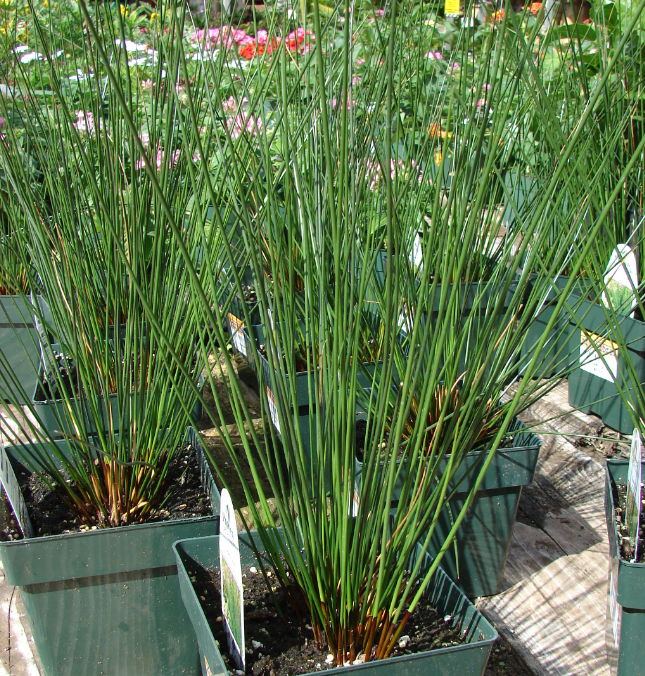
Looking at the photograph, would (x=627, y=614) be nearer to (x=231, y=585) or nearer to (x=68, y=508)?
(x=231, y=585)

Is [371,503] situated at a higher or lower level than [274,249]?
lower

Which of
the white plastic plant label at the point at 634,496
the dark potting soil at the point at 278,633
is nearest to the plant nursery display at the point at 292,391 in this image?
the dark potting soil at the point at 278,633

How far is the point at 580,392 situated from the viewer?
1.62 metres

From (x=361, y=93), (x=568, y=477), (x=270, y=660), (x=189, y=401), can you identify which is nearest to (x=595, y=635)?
(x=568, y=477)

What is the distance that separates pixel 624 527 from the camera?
35.8 inches

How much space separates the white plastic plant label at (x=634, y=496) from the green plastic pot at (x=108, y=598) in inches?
20.3

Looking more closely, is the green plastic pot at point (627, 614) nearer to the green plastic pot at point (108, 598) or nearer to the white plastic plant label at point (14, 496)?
the green plastic pot at point (108, 598)

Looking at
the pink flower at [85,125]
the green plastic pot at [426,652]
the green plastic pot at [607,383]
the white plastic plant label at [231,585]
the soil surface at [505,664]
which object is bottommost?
the soil surface at [505,664]

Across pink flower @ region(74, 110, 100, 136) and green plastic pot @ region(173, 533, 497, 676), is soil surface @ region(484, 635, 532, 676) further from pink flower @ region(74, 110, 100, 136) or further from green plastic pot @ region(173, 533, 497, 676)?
→ pink flower @ region(74, 110, 100, 136)

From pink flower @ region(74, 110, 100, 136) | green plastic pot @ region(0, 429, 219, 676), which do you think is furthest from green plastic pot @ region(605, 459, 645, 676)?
pink flower @ region(74, 110, 100, 136)

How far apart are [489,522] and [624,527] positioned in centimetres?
23

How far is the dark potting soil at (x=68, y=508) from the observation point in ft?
3.16

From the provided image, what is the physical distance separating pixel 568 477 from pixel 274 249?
0.95 meters

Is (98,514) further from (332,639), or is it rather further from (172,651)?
(332,639)
